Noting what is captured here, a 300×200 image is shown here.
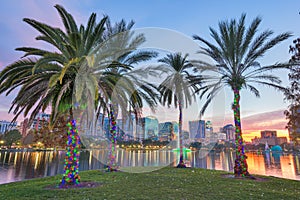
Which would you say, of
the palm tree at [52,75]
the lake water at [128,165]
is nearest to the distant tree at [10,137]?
the lake water at [128,165]

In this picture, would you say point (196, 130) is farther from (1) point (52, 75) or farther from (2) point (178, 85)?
(1) point (52, 75)

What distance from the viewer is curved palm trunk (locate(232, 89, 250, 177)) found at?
11.8 m

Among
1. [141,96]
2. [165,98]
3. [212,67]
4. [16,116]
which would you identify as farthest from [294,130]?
[16,116]

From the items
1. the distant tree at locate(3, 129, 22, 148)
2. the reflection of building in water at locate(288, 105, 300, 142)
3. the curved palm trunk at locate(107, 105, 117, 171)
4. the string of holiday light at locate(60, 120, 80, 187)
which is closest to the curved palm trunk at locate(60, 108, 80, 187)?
the string of holiday light at locate(60, 120, 80, 187)

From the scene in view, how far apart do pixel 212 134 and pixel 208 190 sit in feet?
18.1

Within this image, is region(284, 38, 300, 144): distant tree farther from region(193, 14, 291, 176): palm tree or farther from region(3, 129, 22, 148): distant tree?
region(3, 129, 22, 148): distant tree

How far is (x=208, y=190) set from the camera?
7.75 metres

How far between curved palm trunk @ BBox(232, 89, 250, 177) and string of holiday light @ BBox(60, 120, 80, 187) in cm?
899

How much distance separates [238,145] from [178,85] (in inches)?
248

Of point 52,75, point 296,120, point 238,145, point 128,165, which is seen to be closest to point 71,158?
point 52,75

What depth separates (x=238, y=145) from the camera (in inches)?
480

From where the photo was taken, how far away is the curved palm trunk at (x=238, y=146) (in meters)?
11.8

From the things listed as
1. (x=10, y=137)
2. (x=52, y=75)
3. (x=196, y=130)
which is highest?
(x=52, y=75)

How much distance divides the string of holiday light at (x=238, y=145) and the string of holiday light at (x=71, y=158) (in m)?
8.99
